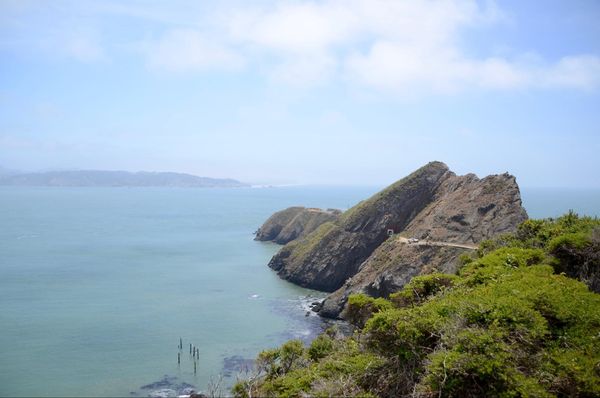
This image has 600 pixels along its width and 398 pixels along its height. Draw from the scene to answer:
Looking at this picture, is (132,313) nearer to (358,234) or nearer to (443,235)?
(358,234)

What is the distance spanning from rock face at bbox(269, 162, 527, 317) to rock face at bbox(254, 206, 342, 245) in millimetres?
20299

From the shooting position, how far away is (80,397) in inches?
1200

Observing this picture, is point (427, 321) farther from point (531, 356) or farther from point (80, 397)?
point (80, 397)

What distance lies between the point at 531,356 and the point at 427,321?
3.04 metres

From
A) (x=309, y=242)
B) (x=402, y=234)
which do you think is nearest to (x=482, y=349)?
(x=402, y=234)

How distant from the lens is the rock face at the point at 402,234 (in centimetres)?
5306

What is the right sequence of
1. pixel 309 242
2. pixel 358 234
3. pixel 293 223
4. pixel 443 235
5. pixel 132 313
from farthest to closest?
pixel 293 223 < pixel 309 242 < pixel 358 234 < pixel 443 235 < pixel 132 313

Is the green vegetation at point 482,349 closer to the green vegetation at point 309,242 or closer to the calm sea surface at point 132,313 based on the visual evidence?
the calm sea surface at point 132,313

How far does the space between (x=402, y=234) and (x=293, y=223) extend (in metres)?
46.9

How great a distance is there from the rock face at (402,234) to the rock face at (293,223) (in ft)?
66.6

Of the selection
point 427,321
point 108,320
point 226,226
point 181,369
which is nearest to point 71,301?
point 108,320

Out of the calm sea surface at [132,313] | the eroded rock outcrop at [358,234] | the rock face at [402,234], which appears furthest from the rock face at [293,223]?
the eroded rock outcrop at [358,234]

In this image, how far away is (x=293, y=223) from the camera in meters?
108

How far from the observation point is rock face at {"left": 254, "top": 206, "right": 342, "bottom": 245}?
329ft
